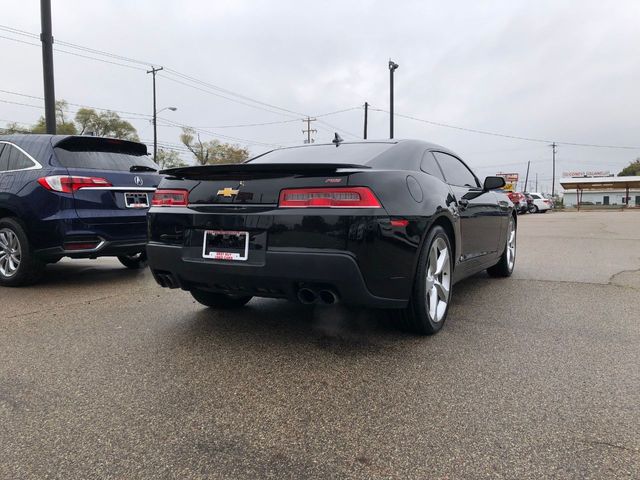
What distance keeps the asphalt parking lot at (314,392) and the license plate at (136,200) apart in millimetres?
1412

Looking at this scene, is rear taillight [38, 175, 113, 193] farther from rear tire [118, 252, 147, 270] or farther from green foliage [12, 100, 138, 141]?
green foliage [12, 100, 138, 141]

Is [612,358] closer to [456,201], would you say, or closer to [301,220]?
[456,201]

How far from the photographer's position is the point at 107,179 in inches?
203

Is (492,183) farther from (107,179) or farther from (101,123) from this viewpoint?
(101,123)

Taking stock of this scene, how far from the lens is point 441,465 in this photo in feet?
6.00

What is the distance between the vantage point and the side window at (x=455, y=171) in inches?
159

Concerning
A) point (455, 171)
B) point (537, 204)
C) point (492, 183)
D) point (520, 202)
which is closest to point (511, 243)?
point (492, 183)

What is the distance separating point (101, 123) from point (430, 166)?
186ft

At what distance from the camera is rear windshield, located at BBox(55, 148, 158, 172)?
16.5 feet

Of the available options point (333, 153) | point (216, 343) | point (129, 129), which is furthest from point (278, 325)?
point (129, 129)

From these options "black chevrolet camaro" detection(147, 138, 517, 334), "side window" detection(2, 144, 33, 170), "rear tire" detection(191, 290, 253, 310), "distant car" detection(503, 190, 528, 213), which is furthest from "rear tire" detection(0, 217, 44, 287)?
Answer: "distant car" detection(503, 190, 528, 213)

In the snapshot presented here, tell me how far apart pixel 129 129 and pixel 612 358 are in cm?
5844

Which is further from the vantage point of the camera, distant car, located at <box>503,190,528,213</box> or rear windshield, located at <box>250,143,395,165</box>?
distant car, located at <box>503,190,528,213</box>

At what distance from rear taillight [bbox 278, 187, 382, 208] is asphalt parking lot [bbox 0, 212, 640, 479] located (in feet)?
3.03
